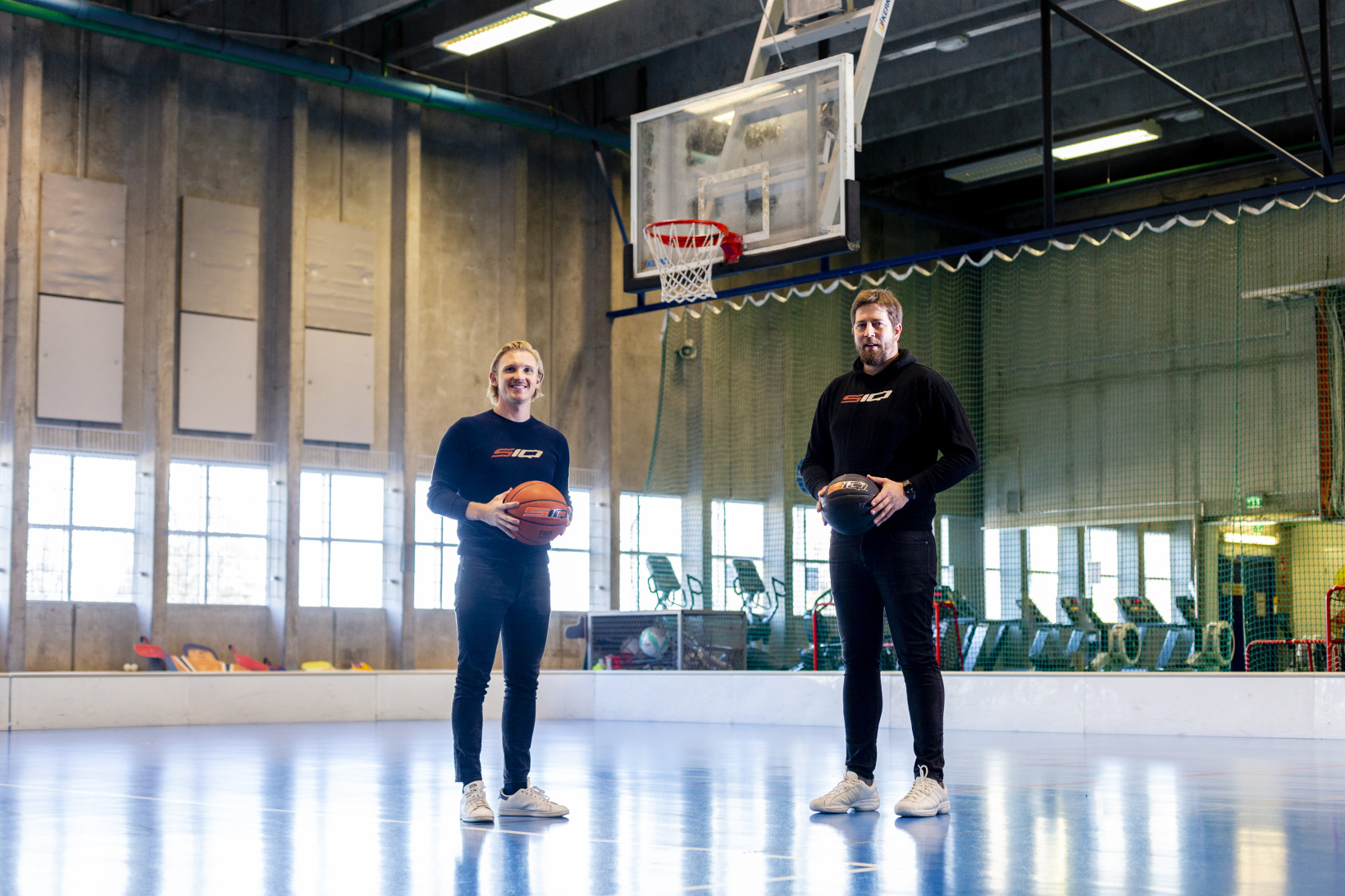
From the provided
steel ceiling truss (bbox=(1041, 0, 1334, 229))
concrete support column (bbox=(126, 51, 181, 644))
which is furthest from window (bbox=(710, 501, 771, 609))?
concrete support column (bbox=(126, 51, 181, 644))

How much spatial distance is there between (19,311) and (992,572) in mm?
13554

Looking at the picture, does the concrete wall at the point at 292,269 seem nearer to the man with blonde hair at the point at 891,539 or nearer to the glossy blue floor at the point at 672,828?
the glossy blue floor at the point at 672,828

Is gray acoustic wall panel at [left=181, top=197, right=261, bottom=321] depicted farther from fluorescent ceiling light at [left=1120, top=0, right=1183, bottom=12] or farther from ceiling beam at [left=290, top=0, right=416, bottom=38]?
fluorescent ceiling light at [left=1120, top=0, right=1183, bottom=12]

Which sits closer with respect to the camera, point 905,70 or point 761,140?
point 761,140

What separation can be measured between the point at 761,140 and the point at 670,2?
16.7 ft

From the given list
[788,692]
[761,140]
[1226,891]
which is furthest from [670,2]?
[1226,891]

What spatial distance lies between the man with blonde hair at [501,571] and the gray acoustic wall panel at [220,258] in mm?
11397

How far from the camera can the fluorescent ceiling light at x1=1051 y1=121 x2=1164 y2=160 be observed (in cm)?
1842

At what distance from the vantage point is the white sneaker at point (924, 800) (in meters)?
4.67

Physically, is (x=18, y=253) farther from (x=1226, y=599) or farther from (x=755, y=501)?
(x=1226, y=599)

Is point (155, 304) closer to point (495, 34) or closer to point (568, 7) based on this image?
point (495, 34)

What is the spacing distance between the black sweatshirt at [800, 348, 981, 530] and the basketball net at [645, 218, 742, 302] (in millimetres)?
6299

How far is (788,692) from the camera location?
1304 cm

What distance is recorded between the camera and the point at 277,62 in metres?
15.3
